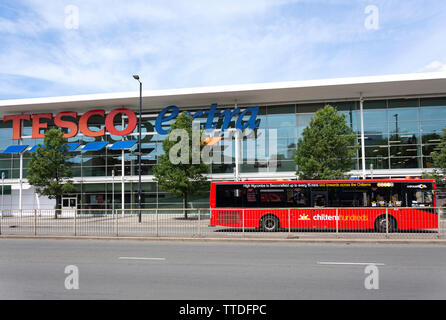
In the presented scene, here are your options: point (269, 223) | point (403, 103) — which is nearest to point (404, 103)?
point (403, 103)

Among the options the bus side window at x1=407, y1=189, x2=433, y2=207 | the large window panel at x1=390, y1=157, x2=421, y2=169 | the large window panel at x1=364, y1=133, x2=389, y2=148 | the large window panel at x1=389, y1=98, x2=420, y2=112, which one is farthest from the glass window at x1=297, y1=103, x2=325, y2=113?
the bus side window at x1=407, y1=189, x2=433, y2=207

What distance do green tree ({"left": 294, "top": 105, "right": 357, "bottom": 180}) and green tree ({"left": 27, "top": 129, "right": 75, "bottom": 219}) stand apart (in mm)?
20607

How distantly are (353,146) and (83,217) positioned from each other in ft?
71.3

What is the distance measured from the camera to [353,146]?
27.9 meters

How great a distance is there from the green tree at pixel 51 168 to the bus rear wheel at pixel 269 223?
67.3 ft

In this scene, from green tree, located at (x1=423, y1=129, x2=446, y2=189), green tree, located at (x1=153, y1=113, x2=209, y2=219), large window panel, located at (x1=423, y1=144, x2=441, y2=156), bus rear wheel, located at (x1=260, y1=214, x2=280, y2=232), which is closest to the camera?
bus rear wheel, located at (x1=260, y1=214, x2=280, y2=232)

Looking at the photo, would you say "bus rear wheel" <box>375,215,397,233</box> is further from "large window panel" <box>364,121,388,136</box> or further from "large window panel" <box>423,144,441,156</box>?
"large window panel" <box>423,144,441,156</box>

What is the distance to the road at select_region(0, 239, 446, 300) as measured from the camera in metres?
6.25

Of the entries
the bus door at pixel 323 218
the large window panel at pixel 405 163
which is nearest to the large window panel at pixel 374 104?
the large window panel at pixel 405 163

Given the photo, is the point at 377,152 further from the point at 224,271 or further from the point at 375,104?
the point at 224,271

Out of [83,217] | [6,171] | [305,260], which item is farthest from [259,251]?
[6,171]

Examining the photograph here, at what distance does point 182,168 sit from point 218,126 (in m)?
7.58

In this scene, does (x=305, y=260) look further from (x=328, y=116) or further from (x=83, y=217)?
(x=328, y=116)

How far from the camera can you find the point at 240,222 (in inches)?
583
